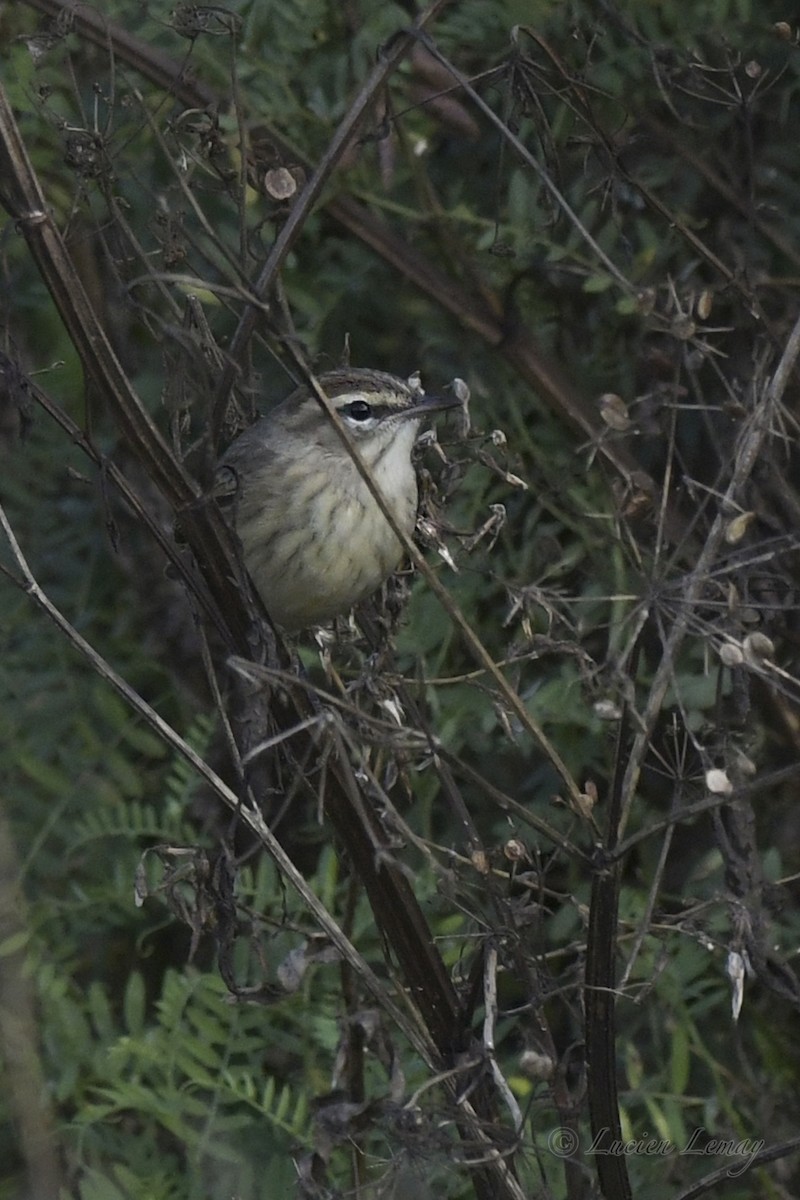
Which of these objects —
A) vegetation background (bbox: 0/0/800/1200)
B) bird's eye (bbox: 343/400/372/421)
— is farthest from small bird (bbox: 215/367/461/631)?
vegetation background (bbox: 0/0/800/1200)

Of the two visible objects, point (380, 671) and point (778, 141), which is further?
point (778, 141)

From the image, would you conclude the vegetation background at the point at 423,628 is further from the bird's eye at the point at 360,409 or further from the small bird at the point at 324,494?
the bird's eye at the point at 360,409

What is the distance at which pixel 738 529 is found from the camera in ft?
7.77

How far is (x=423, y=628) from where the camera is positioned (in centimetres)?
387

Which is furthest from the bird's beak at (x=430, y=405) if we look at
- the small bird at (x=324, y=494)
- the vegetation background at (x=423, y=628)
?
the vegetation background at (x=423, y=628)

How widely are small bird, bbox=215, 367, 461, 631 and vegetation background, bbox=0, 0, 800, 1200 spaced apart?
129 millimetres

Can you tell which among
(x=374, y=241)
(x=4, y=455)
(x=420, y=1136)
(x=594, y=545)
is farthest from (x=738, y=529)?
(x=4, y=455)

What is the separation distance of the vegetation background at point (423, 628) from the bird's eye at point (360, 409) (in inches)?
14.4

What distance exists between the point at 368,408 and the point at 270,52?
3.44 feet

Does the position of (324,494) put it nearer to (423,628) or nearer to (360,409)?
(360,409)

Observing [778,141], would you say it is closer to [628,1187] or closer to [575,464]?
[575,464]

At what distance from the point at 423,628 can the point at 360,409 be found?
55cm

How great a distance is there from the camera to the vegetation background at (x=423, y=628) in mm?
2494

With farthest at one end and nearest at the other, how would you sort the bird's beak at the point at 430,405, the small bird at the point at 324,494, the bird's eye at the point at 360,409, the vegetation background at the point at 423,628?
1. the bird's eye at the point at 360,409
2. the small bird at the point at 324,494
3. the bird's beak at the point at 430,405
4. the vegetation background at the point at 423,628
